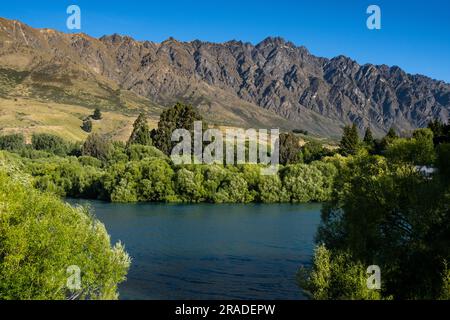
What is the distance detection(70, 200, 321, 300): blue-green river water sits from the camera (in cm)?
4925

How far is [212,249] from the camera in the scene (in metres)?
66.7

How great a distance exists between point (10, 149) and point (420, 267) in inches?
6119

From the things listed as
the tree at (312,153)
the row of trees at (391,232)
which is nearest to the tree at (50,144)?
the tree at (312,153)

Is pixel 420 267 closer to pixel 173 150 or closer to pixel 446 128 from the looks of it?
pixel 446 128

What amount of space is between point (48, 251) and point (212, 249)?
3216 cm

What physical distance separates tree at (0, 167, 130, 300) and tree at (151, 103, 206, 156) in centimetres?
11785

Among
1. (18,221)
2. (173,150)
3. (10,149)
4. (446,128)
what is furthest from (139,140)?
(18,221)

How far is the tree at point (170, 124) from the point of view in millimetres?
162125

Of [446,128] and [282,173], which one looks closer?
[446,128]

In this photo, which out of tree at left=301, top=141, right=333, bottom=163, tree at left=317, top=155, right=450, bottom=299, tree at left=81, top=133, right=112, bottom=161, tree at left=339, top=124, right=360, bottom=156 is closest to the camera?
tree at left=317, top=155, right=450, bottom=299

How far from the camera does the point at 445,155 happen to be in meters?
44.4

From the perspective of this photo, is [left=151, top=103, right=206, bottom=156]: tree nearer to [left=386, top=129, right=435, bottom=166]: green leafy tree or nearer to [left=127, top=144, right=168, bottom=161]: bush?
[left=127, top=144, right=168, bottom=161]: bush

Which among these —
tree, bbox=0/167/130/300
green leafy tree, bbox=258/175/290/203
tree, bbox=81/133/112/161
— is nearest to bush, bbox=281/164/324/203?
green leafy tree, bbox=258/175/290/203

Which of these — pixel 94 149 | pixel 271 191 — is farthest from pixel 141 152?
pixel 271 191
